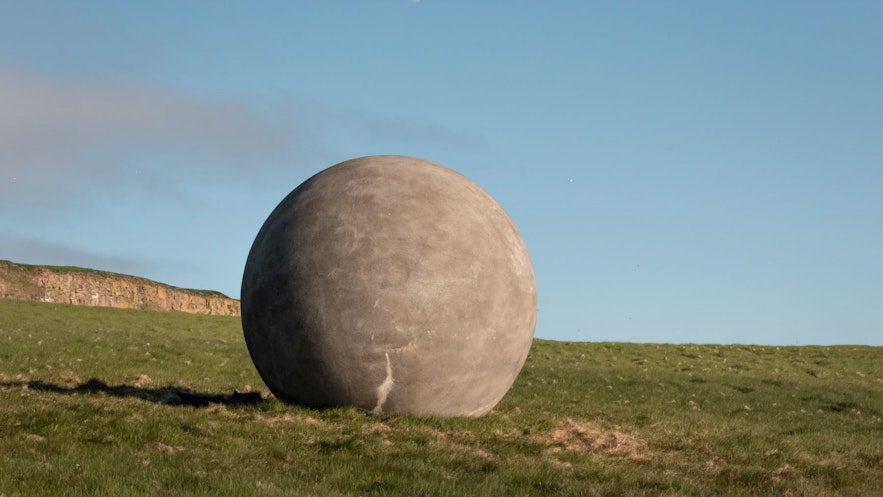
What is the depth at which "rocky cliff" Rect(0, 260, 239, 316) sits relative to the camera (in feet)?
255

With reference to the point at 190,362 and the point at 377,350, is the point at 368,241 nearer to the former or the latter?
the point at 377,350

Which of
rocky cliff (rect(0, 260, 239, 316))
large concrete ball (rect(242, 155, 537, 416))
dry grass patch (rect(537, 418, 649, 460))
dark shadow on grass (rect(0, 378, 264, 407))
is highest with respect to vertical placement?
rocky cliff (rect(0, 260, 239, 316))

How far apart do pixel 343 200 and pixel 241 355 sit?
15.8 meters

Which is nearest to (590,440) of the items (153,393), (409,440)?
(409,440)

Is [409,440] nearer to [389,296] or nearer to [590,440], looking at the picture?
[389,296]

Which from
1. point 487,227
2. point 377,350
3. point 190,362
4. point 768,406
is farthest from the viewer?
point 190,362

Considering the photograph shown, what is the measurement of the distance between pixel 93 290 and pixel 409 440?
77.7 metres

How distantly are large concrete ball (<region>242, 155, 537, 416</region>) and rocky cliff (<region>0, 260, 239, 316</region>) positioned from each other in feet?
213

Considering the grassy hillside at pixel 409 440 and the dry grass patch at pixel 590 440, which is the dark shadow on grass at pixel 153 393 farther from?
the dry grass patch at pixel 590 440

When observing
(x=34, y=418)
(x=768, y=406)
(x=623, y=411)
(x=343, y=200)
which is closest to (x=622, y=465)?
(x=343, y=200)

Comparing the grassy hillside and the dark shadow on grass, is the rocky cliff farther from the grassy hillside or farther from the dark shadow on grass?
the dark shadow on grass

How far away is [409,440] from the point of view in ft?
42.6

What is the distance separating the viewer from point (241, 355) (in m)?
29.2

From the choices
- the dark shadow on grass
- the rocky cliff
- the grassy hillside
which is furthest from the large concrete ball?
the rocky cliff
